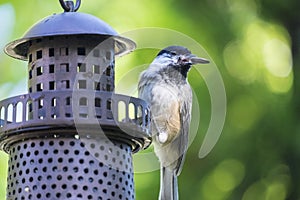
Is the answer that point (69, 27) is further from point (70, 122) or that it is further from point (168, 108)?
point (168, 108)

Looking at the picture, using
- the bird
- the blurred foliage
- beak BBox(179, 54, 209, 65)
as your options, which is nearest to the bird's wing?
the bird

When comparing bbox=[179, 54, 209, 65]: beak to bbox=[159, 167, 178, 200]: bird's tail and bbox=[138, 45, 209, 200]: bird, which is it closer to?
bbox=[138, 45, 209, 200]: bird

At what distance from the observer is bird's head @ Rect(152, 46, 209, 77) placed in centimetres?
462

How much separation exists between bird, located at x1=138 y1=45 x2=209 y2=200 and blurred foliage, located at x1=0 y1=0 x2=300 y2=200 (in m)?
0.87

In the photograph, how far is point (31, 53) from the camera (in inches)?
130

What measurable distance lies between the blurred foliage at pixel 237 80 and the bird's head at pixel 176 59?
1070 millimetres

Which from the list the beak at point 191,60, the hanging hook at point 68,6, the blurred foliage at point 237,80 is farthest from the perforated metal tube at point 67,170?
the blurred foliage at point 237,80

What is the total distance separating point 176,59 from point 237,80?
1519 mm

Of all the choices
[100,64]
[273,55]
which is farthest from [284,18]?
[100,64]

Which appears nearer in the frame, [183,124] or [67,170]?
[67,170]

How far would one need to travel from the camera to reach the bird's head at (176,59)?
4625mm

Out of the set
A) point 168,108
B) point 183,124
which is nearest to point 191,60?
point 168,108

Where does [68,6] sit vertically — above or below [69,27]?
above

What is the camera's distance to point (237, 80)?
20.2ft
